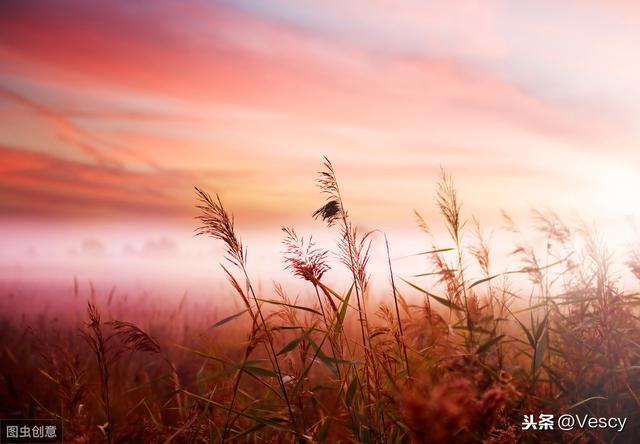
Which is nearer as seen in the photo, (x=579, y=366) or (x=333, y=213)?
(x=333, y=213)

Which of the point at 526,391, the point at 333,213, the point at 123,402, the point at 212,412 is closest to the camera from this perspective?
the point at 333,213

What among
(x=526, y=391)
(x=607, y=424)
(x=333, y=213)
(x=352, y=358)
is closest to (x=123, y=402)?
(x=352, y=358)

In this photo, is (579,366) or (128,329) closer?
(128,329)

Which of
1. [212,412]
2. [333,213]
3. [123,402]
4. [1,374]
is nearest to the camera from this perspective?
[333,213]

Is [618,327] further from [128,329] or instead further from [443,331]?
[128,329]

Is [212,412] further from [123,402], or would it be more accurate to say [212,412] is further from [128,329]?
[123,402]

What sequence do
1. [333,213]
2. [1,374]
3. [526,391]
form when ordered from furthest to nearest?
[1,374] → [526,391] → [333,213]

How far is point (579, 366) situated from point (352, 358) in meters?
1.35

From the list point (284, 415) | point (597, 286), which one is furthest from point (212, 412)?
point (597, 286)

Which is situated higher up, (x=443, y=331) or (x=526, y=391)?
(x=443, y=331)

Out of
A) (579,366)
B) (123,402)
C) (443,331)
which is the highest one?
(443,331)

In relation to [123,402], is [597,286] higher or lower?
higher

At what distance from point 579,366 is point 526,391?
39 cm

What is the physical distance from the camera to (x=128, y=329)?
3.10 m
